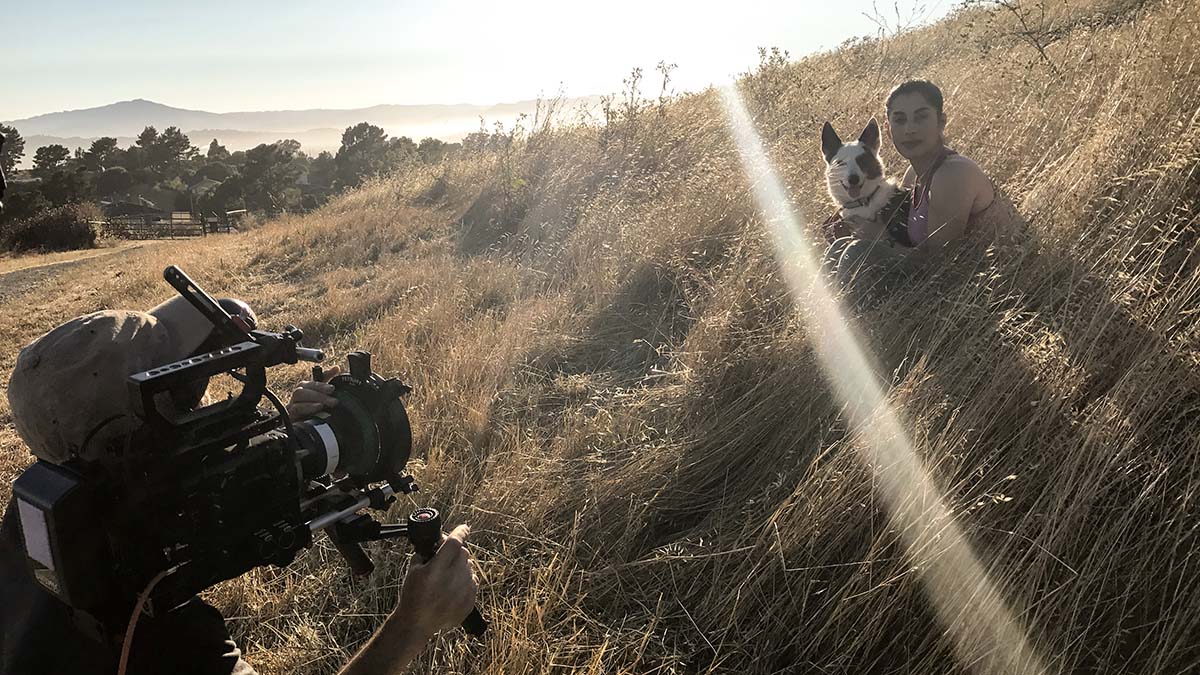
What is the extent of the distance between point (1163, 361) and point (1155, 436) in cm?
18

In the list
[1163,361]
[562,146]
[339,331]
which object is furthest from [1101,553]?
[562,146]

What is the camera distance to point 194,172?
45.4 meters

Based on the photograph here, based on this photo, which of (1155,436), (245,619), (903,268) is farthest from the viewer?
(903,268)

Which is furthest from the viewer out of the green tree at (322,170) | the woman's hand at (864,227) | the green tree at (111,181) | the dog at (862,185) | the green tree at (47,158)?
the green tree at (322,170)

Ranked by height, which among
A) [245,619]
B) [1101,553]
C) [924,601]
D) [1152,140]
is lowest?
[245,619]

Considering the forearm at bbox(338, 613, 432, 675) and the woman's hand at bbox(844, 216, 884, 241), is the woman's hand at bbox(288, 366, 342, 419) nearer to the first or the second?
the forearm at bbox(338, 613, 432, 675)

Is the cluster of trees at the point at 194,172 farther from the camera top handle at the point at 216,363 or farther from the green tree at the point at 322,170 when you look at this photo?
the camera top handle at the point at 216,363

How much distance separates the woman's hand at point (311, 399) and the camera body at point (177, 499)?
217 mm

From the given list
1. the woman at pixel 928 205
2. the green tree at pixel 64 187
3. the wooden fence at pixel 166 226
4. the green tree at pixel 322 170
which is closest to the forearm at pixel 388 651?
the woman at pixel 928 205

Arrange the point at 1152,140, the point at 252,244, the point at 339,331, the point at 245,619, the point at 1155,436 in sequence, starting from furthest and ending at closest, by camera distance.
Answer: the point at 252,244 → the point at 339,331 → the point at 245,619 → the point at 1152,140 → the point at 1155,436

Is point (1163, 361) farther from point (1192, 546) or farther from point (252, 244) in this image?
point (252, 244)

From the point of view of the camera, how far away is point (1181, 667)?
130 cm

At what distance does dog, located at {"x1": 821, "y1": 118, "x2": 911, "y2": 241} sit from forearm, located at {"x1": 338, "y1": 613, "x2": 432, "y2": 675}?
103 inches

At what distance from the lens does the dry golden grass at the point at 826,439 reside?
1.48 m
